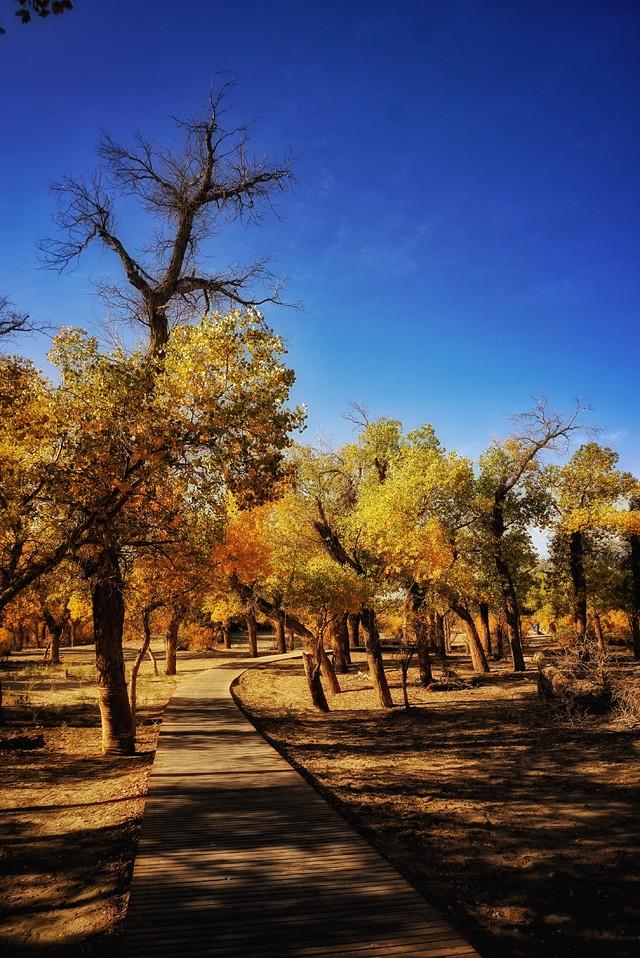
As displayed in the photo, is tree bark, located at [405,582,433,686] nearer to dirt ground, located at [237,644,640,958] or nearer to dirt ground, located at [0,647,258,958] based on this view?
dirt ground, located at [237,644,640,958]

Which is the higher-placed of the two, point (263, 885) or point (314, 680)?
point (263, 885)

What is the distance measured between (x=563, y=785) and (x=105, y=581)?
11.6 meters

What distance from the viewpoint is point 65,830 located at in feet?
31.0

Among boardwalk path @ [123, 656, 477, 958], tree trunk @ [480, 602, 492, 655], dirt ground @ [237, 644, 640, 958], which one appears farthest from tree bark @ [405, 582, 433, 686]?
boardwalk path @ [123, 656, 477, 958]

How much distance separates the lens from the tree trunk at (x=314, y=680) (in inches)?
863

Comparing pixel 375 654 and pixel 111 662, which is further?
pixel 375 654

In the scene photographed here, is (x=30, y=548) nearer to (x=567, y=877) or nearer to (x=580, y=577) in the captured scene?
(x=567, y=877)

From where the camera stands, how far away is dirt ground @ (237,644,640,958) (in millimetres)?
6523

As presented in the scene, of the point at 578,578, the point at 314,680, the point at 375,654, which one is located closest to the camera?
the point at 314,680

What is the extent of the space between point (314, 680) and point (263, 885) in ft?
53.0

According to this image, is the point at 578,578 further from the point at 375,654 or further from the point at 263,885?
the point at 263,885

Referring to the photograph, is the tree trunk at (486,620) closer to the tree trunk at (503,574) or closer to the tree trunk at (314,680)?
the tree trunk at (503,574)

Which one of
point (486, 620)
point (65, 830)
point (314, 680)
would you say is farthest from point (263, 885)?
point (486, 620)

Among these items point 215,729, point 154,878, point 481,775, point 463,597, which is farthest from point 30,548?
point 463,597
